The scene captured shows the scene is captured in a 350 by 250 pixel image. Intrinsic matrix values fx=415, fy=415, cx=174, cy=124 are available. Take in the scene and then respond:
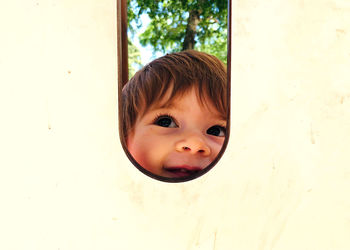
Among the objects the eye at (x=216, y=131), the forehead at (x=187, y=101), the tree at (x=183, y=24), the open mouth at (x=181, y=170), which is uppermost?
the tree at (x=183, y=24)

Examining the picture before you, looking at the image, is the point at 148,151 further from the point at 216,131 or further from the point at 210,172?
the point at 210,172

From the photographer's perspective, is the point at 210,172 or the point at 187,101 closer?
the point at 210,172

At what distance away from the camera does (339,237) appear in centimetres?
47

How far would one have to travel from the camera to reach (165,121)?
2.46 feet

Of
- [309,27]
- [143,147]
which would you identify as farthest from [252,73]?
[143,147]

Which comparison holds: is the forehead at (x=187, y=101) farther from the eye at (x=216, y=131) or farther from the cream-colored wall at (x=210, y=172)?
the cream-colored wall at (x=210, y=172)

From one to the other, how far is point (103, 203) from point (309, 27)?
0.31 meters

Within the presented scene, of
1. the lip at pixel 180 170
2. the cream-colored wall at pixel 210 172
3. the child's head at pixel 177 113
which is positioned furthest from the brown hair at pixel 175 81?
the cream-colored wall at pixel 210 172

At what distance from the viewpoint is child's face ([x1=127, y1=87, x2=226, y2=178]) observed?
682mm

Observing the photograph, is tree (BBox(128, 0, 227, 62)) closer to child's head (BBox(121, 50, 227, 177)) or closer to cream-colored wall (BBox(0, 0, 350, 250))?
child's head (BBox(121, 50, 227, 177))

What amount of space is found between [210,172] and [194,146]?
198mm

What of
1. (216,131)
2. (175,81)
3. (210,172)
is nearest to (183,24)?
(175,81)

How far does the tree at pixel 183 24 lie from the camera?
2.34ft

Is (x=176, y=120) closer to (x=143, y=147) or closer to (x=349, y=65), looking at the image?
(x=143, y=147)
